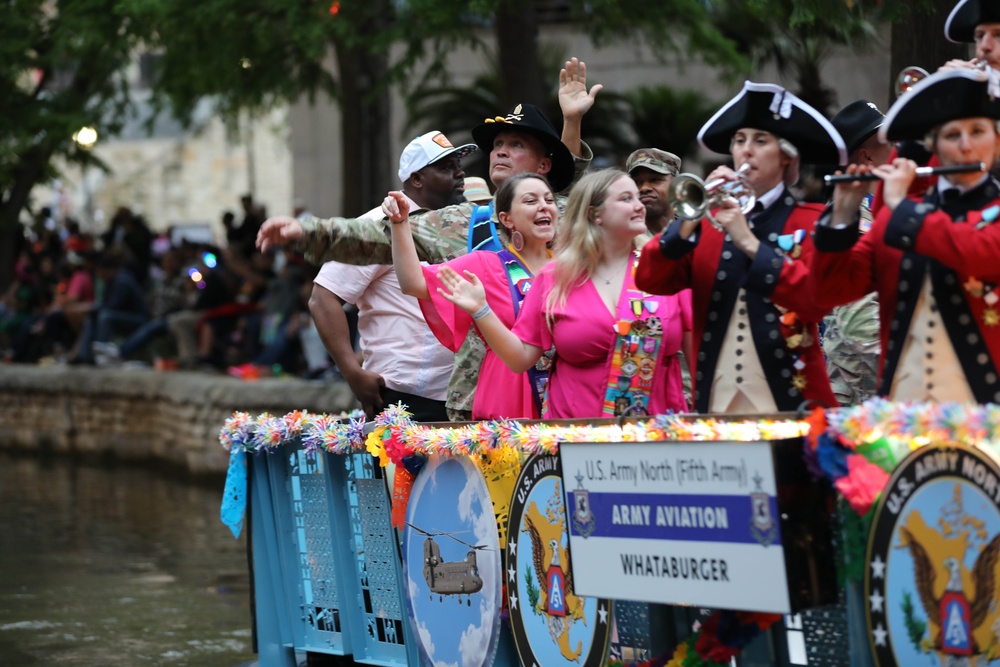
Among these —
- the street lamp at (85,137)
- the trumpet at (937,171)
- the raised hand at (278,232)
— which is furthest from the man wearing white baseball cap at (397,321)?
the street lamp at (85,137)

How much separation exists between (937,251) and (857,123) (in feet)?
6.81

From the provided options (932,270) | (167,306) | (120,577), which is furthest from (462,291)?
(167,306)

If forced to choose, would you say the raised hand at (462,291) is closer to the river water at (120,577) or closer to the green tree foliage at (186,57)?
the river water at (120,577)

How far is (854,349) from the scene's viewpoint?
20.1 ft

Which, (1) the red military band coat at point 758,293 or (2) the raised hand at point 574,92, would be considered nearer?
(1) the red military band coat at point 758,293

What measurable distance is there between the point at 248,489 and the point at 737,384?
275 centimetres

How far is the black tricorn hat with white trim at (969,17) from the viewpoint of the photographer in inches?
196

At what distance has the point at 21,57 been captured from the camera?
17734mm

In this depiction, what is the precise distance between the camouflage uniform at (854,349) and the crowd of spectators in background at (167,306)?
9135 millimetres

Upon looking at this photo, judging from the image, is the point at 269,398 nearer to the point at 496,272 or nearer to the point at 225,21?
the point at 225,21

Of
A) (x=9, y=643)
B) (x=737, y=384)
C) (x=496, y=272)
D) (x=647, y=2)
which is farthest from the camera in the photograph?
(x=647, y=2)

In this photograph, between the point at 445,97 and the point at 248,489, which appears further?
the point at 445,97

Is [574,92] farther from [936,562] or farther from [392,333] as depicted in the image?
[936,562]

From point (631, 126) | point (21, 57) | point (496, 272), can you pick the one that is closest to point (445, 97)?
point (631, 126)
